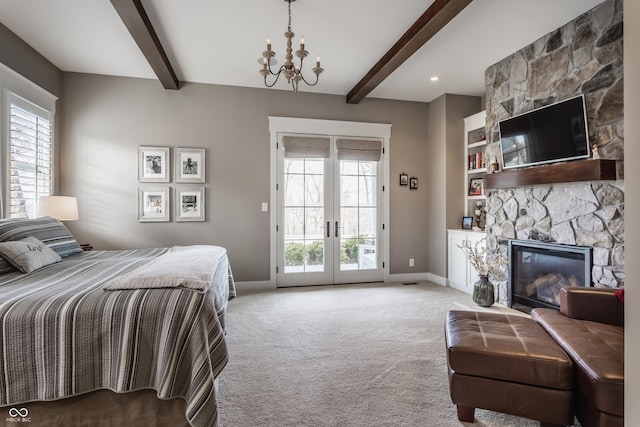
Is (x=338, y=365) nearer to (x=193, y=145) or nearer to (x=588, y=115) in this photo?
(x=588, y=115)

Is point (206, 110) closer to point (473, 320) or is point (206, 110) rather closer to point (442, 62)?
point (442, 62)

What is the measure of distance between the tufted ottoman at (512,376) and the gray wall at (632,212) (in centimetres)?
72

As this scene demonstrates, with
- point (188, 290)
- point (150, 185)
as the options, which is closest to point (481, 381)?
point (188, 290)

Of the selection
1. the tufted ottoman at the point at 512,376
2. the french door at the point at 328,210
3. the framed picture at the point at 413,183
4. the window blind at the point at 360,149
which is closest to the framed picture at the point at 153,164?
the french door at the point at 328,210

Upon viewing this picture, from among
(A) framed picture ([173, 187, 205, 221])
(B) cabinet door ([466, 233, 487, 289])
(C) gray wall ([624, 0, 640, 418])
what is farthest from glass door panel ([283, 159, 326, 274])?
(C) gray wall ([624, 0, 640, 418])

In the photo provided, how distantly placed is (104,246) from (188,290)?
312cm

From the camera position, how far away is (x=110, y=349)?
1405 millimetres

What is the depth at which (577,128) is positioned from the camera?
2.68 meters

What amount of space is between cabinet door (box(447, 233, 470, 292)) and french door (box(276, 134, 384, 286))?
1.01m

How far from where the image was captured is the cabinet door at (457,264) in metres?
4.21

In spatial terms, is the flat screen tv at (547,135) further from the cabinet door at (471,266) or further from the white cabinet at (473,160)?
the cabinet door at (471,266)

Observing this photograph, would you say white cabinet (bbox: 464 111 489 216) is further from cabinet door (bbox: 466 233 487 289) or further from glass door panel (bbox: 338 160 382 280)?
glass door panel (bbox: 338 160 382 280)

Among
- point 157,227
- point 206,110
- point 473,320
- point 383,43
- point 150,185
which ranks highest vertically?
point 383,43

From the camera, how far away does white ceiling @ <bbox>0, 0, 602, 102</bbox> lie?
8.47 feet
